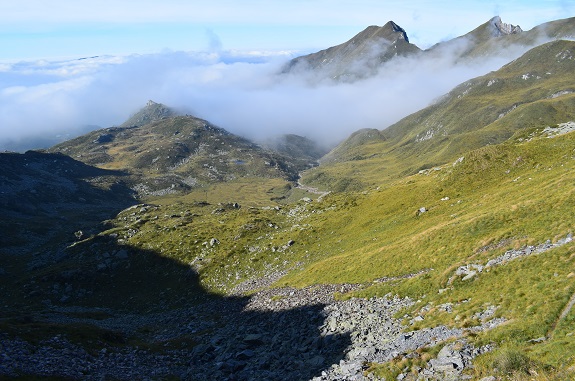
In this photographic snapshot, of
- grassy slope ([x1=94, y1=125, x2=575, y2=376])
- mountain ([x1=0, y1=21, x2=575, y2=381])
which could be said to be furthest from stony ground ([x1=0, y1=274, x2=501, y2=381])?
grassy slope ([x1=94, y1=125, x2=575, y2=376])

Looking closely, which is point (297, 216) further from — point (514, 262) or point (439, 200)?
point (514, 262)

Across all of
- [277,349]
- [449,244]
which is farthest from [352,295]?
[449,244]

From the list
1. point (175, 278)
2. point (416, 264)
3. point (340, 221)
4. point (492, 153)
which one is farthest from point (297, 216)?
point (416, 264)


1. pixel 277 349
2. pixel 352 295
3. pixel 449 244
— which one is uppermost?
pixel 449 244

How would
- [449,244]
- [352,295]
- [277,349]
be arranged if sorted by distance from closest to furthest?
1. [277,349]
2. [352,295]
3. [449,244]

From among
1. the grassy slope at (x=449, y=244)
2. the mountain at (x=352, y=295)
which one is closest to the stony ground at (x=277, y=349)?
the mountain at (x=352, y=295)

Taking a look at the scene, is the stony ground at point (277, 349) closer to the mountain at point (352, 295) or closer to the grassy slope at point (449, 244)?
the mountain at point (352, 295)

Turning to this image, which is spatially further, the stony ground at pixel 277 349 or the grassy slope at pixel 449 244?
the stony ground at pixel 277 349

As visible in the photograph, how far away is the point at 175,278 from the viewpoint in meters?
86.8

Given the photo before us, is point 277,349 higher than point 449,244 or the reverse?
the reverse

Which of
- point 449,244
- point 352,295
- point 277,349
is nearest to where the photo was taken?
point 277,349

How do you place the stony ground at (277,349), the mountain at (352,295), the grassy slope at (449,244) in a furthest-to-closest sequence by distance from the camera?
the stony ground at (277,349)
the grassy slope at (449,244)
the mountain at (352,295)

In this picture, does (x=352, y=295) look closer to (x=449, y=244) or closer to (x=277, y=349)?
(x=277, y=349)

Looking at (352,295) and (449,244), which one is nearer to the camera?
(352,295)
